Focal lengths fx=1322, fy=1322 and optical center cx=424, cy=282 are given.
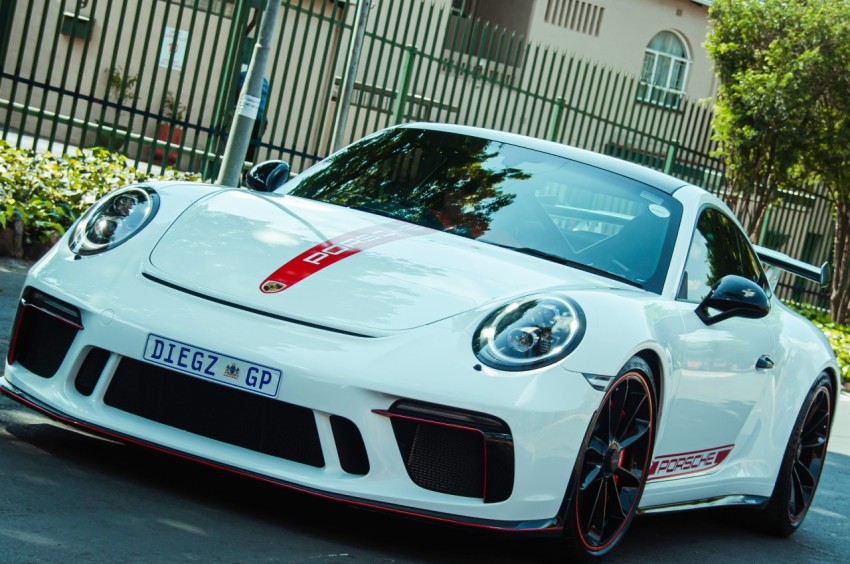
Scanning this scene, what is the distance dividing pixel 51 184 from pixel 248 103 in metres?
1.78

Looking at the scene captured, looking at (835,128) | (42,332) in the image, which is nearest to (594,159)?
(42,332)

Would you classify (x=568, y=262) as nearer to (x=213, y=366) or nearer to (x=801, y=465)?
(x=213, y=366)

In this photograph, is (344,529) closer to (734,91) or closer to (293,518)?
(293,518)

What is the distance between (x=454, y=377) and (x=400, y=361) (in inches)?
6.7

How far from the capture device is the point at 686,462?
16.8ft

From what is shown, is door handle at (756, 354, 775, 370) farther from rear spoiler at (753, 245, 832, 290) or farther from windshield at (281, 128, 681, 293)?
rear spoiler at (753, 245, 832, 290)

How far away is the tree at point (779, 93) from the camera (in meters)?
18.9

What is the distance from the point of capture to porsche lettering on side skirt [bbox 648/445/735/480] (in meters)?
4.85

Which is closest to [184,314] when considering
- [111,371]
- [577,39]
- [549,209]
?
[111,371]

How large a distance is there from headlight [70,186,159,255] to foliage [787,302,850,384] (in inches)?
403

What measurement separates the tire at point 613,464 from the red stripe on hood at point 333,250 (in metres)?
1.00

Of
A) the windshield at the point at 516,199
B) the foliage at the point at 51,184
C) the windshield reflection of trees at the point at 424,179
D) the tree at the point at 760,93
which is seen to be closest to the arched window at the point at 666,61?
the tree at the point at 760,93

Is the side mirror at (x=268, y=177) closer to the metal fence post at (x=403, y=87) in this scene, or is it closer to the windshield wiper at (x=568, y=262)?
the windshield wiper at (x=568, y=262)

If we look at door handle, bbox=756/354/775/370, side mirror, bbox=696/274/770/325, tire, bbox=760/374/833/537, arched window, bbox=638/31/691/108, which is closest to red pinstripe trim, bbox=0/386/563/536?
side mirror, bbox=696/274/770/325
